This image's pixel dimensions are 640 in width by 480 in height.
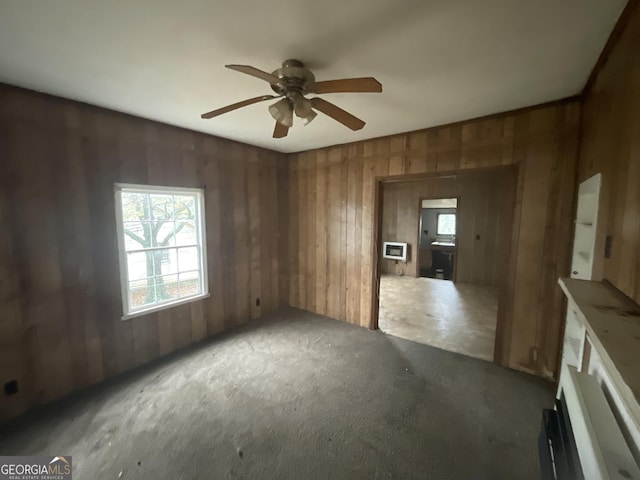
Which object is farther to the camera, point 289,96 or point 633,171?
point 289,96

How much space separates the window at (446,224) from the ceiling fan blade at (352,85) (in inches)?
282

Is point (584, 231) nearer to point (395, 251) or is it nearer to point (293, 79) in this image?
point (293, 79)

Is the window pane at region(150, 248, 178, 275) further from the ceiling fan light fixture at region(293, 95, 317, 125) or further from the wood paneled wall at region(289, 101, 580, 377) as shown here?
the ceiling fan light fixture at region(293, 95, 317, 125)

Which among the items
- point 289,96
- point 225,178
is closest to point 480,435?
point 289,96

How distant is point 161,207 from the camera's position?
9.26 ft

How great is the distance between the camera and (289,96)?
1646 mm

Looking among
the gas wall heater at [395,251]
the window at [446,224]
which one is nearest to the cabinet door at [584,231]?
the gas wall heater at [395,251]

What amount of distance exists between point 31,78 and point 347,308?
380 cm

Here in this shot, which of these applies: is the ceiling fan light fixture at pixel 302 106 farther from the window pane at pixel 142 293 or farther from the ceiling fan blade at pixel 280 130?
the window pane at pixel 142 293

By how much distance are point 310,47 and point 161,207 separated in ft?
7.54

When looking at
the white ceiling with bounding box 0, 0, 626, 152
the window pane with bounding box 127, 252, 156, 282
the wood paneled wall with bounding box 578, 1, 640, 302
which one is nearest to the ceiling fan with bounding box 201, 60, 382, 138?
the white ceiling with bounding box 0, 0, 626, 152

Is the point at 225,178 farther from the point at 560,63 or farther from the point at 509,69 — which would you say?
the point at 560,63

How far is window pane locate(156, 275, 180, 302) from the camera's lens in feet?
9.35

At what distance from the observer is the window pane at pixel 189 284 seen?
304 cm
